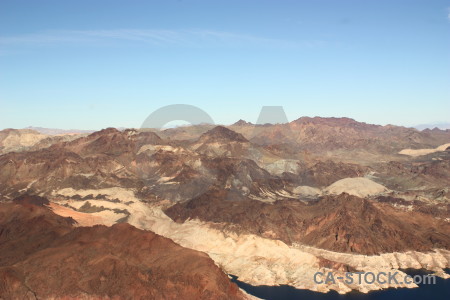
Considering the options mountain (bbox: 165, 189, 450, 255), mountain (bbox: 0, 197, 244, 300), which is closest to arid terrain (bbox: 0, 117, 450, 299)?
mountain (bbox: 0, 197, 244, 300)

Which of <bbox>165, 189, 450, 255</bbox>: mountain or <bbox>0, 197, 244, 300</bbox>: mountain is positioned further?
<bbox>165, 189, 450, 255</bbox>: mountain

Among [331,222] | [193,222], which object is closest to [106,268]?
[193,222]

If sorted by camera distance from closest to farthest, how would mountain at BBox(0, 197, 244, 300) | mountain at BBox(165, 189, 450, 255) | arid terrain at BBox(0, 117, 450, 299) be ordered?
mountain at BBox(0, 197, 244, 300)
arid terrain at BBox(0, 117, 450, 299)
mountain at BBox(165, 189, 450, 255)

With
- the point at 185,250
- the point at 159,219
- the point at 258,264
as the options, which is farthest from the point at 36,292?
the point at 159,219

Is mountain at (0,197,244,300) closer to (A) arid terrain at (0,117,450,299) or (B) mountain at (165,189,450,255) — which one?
(A) arid terrain at (0,117,450,299)

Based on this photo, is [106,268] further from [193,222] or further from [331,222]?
[331,222]

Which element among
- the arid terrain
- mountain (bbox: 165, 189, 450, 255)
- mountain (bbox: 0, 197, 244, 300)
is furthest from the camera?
mountain (bbox: 165, 189, 450, 255)
